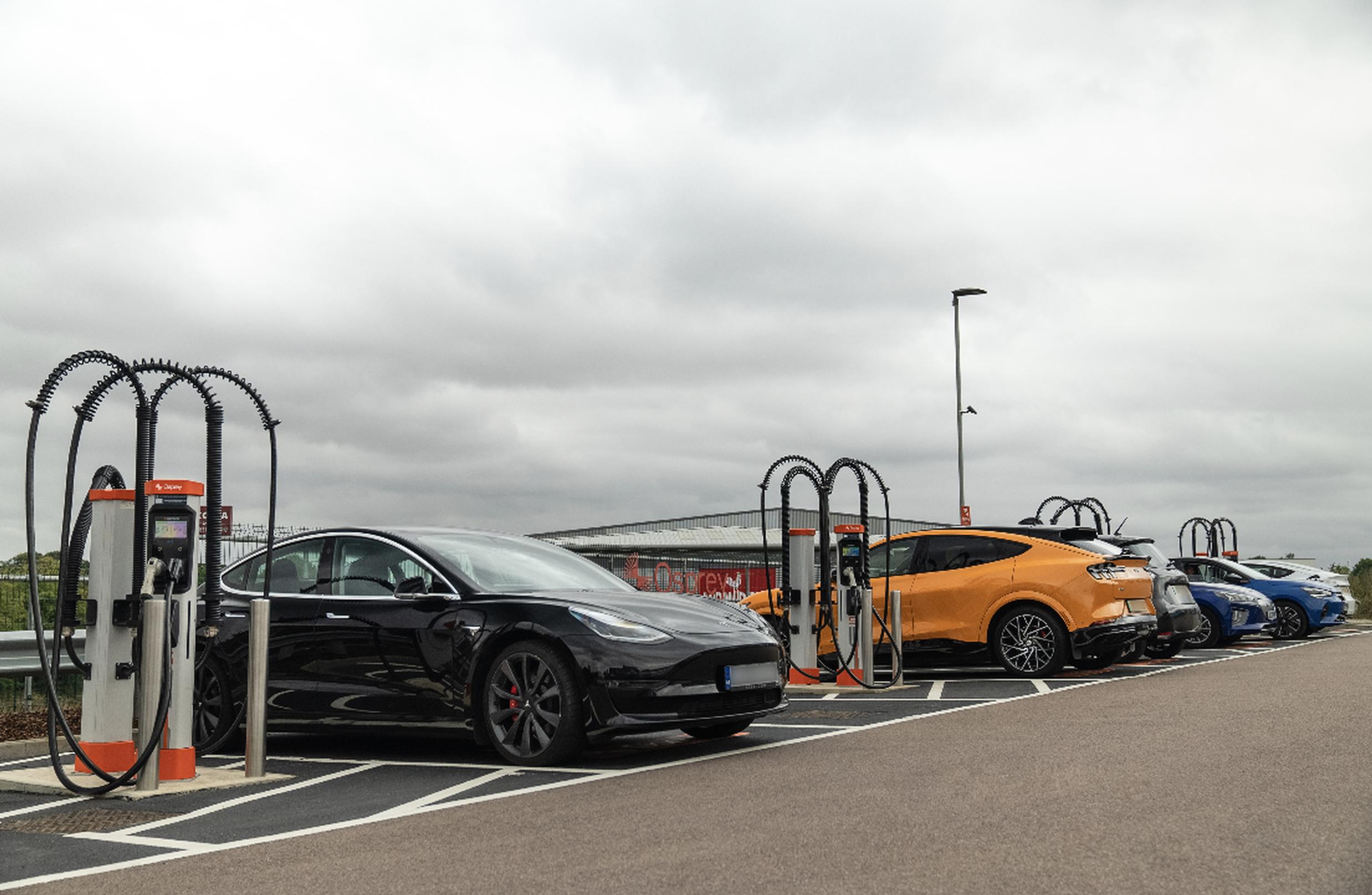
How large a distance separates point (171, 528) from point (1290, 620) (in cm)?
2183

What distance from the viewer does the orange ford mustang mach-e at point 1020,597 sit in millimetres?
14570

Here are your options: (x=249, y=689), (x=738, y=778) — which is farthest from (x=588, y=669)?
(x=249, y=689)

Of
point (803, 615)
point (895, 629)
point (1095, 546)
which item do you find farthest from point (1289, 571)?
point (803, 615)

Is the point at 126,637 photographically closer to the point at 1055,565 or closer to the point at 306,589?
the point at 306,589

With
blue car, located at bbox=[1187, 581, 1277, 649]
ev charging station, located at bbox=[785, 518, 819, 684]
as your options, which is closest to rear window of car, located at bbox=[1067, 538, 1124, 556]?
ev charging station, located at bbox=[785, 518, 819, 684]

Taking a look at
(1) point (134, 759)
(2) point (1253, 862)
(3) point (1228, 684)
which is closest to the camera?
(2) point (1253, 862)

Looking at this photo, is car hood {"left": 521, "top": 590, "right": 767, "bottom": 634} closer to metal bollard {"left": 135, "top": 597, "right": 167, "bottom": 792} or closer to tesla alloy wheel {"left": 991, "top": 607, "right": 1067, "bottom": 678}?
metal bollard {"left": 135, "top": 597, "right": 167, "bottom": 792}

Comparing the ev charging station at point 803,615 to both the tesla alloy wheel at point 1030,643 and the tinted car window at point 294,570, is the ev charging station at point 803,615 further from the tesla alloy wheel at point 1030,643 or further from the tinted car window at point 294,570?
the tinted car window at point 294,570

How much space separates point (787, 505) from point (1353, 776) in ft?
24.4

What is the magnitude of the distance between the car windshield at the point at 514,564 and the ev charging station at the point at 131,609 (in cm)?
140

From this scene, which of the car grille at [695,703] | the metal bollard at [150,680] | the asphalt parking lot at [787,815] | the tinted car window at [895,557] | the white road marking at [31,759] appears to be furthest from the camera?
the tinted car window at [895,557]

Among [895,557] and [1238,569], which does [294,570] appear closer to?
[895,557]

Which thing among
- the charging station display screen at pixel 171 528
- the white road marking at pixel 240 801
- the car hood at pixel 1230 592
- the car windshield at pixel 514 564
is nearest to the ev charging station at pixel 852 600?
the car windshield at pixel 514 564

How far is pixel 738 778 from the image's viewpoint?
7.58 metres
